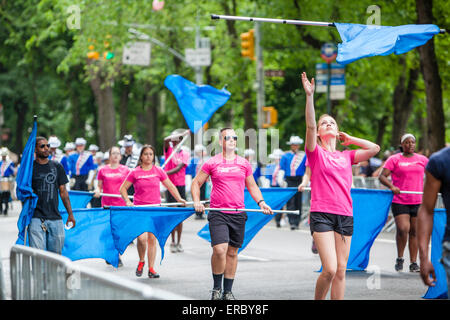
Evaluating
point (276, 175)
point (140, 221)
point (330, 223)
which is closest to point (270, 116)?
point (276, 175)

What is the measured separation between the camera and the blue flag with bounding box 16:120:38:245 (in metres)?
8.89

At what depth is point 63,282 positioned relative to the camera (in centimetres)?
568

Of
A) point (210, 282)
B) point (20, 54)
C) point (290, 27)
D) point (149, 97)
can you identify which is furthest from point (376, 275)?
point (149, 97)

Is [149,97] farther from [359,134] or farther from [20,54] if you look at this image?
[359,134]

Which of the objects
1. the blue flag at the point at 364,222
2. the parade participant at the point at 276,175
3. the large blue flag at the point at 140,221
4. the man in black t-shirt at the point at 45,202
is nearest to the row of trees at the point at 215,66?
the parade participant at the point at 276,175

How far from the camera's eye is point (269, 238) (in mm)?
17547

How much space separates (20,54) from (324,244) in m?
34.1

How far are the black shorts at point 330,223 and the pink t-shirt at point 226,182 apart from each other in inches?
62.4

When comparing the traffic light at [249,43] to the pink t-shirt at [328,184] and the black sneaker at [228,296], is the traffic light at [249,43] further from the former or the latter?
the pink t-shirt at [328,184]

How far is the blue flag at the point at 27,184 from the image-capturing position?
889cm

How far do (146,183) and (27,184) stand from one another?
116 inches

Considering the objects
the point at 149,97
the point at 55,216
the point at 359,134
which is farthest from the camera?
the point at 149,97

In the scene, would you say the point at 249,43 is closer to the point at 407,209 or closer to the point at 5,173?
the point at 5,173
